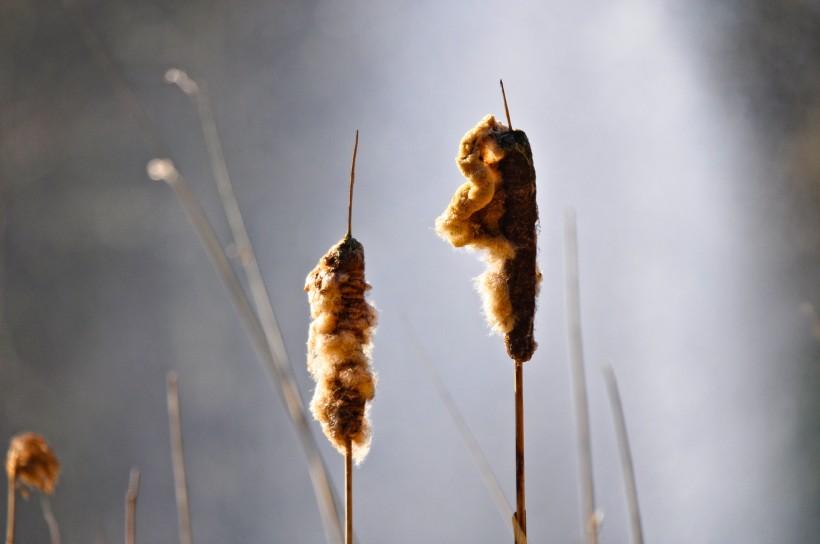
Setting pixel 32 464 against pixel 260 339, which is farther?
pixel 32 464

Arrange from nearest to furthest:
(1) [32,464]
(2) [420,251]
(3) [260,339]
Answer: (3) [260,339] < (1) [32,464] < (2) [420,251]

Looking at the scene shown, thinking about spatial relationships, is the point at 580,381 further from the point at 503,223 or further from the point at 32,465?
the point at 32,465

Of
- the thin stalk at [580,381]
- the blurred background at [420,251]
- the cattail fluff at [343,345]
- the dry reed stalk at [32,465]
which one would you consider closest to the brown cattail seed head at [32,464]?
the dry reed stalk at [32,465]

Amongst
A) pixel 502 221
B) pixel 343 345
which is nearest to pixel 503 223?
pixel 502 221

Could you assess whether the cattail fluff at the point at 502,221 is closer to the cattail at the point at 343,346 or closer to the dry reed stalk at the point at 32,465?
the cattail at the point at 343,346

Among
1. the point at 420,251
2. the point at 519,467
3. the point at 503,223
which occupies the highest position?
the point at 420,251

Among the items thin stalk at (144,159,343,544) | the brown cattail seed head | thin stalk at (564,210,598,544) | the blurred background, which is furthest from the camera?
the blurred background

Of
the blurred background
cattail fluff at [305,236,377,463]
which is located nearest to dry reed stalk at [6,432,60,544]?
cattail fluff at [305,236,377,463]

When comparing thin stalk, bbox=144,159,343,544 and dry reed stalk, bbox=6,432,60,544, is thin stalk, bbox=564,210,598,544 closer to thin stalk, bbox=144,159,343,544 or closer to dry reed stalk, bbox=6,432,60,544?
thin stalk, bbox=144,159,343,544
